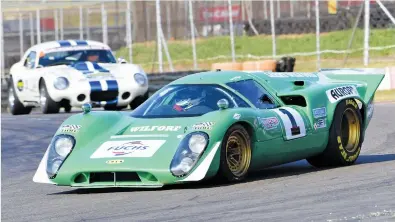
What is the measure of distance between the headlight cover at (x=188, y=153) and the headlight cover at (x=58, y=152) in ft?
3.56

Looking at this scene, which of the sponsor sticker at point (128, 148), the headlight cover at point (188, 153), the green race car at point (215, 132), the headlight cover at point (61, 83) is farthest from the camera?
the headlight cover at point (61, 83)

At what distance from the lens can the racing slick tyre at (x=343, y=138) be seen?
32.6ft

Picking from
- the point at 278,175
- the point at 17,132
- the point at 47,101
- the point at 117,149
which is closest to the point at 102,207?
the point at 117,149

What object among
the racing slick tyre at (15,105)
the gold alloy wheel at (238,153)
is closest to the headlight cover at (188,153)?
the gold alloy wheel at (238,153)

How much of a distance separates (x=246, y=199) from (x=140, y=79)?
39.9 feet

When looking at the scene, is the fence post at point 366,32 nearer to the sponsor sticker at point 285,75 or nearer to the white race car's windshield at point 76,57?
the white race car's windshield at point 76,57

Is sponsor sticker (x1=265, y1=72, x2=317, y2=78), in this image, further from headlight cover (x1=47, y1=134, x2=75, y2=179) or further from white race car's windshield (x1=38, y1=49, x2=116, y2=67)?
white race car's windshield (x1=38, y1=49, x2=116, y2=67)

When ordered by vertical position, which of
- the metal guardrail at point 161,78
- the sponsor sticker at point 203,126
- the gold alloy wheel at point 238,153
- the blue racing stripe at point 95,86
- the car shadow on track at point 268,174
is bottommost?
the metal guardrail at point 161,78

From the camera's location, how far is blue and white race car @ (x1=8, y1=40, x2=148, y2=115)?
63.5ft

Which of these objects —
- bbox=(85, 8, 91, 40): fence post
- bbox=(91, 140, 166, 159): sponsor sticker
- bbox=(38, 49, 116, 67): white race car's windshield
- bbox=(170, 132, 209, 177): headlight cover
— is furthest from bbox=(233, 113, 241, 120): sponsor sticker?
bbox=(85, 8, 91, 40): fence post

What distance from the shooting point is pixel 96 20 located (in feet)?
92.7

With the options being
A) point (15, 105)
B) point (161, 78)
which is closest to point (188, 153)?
point (15, 105)

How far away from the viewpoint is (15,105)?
2236cm

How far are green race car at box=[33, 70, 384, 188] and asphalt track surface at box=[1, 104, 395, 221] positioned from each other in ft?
0.51
